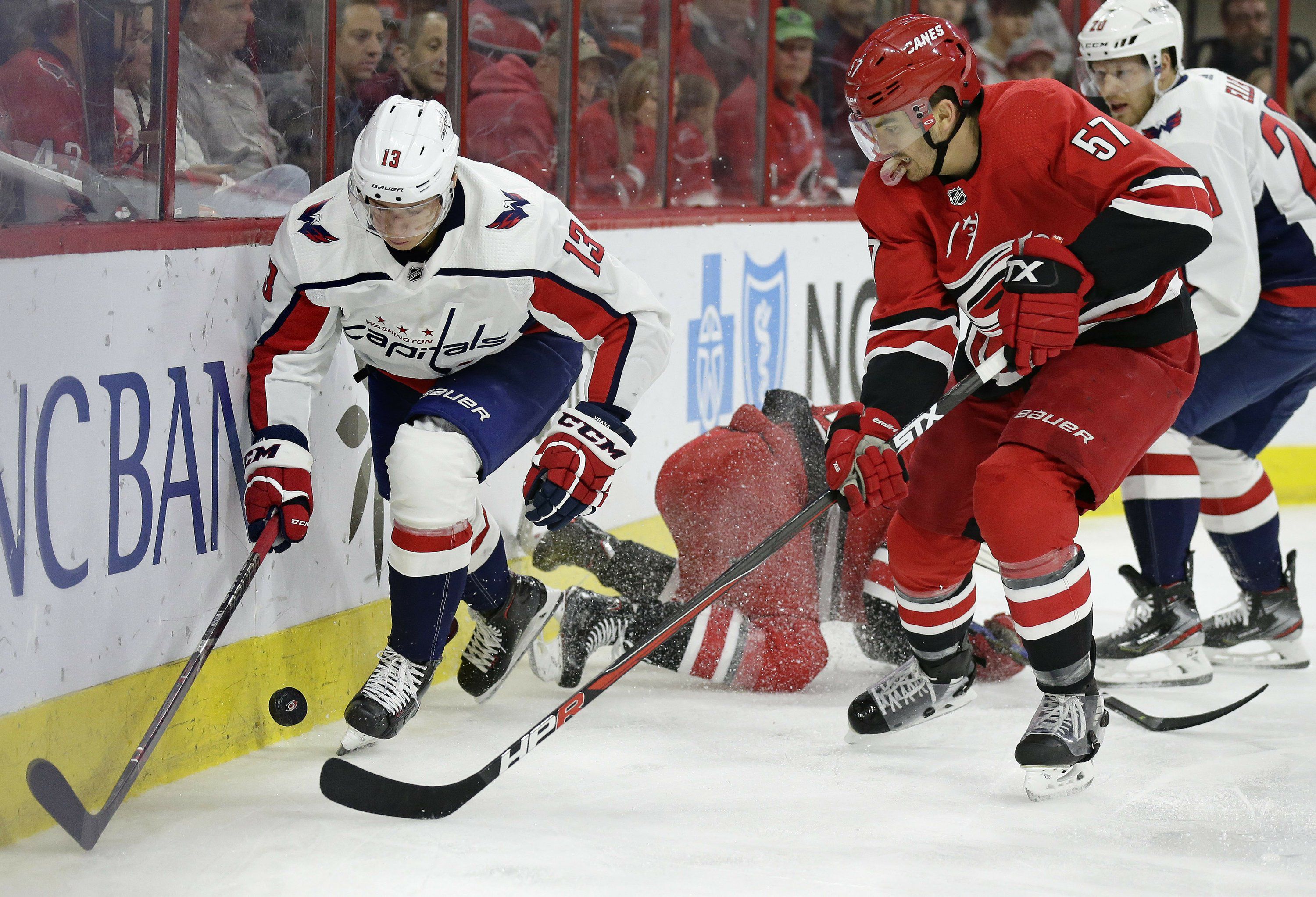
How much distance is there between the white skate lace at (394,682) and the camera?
7.86 feet

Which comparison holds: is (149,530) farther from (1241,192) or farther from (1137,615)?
(1241,192)

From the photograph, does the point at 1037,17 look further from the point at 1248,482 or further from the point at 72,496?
the point at 72,496

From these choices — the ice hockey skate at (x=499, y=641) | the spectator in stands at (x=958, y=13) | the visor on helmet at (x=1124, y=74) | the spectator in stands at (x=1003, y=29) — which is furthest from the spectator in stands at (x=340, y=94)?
the spectator in stands at (x=1003, y=29)

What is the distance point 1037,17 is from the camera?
547 cm

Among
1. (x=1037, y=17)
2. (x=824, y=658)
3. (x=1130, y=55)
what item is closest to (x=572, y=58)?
(x=1130, y=55)

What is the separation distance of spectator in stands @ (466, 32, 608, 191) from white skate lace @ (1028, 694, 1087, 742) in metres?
1.80

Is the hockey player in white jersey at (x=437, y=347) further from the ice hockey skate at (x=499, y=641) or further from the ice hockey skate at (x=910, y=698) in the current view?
the ice hockey skate at (x=910, y=698)

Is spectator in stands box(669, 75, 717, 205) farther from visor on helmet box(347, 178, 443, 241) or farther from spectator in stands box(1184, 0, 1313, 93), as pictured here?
spectator in stands box(1184, 0, 1313, 93)

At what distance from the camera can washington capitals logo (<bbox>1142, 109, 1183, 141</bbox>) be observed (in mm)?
3002

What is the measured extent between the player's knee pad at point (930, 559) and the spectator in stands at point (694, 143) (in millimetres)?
1924

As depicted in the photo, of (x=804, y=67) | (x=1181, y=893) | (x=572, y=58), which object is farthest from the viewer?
(x=804, y=67)

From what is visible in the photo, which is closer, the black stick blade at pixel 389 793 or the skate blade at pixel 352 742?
the black stick blade at pixel 389 793

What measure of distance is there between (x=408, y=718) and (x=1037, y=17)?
4.04 m

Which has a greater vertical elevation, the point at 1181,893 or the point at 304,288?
the point at 304,288
